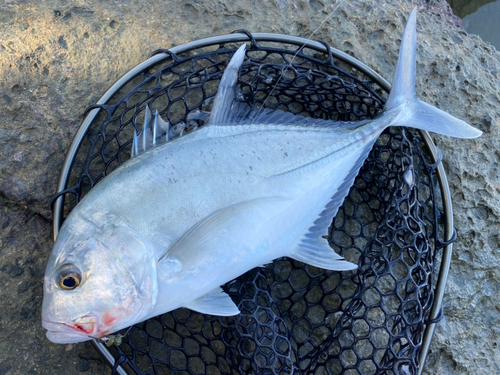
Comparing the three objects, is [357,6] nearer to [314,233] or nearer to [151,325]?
[314,233]

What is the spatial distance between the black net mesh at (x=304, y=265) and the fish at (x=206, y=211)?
0.25m

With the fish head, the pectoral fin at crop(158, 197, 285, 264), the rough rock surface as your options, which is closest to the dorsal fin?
the pectoral fin at crop(158, 197, 285, 264)

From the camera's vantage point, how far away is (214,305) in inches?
58.0

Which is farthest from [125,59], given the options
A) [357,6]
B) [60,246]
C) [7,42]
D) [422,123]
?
[422,123]

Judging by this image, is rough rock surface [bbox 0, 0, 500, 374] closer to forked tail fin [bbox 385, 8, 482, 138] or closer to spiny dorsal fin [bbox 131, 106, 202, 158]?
forked tail fin [bbox 385, 8, 482, 138]

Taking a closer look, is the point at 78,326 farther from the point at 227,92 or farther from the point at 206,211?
the point at 227,92

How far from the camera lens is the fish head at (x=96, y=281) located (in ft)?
4.06

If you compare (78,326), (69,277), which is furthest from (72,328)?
(69,277)

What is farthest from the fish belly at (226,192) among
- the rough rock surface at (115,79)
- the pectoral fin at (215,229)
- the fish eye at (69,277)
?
the rough rock surface at (115,79)

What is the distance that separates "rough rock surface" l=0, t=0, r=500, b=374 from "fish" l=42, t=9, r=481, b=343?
0.51 m

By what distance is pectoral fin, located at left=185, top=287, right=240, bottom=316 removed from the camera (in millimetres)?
1457

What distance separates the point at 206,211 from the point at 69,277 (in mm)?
507

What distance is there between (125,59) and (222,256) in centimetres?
118

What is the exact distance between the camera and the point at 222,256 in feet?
4.63
